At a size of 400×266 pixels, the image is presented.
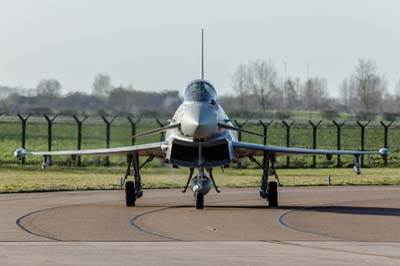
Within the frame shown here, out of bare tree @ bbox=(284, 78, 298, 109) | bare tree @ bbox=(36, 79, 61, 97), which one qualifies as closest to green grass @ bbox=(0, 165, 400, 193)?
bare tree @ bbox=(36, 79, 61, 97)

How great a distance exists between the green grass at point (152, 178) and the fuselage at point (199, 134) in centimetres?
755

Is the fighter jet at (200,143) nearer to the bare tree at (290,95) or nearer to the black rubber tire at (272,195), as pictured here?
the black rubber tire at (272,195)

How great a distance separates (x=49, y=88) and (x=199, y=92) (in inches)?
554

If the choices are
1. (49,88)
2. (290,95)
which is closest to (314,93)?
(290,95)

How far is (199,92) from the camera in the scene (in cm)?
2292

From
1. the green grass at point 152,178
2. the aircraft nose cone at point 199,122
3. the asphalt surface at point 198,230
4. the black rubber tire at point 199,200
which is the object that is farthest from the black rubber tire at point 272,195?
the green grass at point 152,178

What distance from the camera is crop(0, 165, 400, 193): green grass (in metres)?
31.3

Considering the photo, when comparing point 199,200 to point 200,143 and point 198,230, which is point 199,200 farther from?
point 198,230

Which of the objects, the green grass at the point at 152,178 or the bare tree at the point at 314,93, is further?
the bare tree at the point at 314,93

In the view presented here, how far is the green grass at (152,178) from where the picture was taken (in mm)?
31267

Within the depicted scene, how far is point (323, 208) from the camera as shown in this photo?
2378 centimetres

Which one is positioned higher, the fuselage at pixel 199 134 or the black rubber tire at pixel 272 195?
the fuselage at pixel 199 134

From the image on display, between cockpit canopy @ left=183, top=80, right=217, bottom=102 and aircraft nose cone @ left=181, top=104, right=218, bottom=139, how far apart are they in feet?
1.33

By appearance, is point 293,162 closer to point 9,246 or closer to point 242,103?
point 242,103
